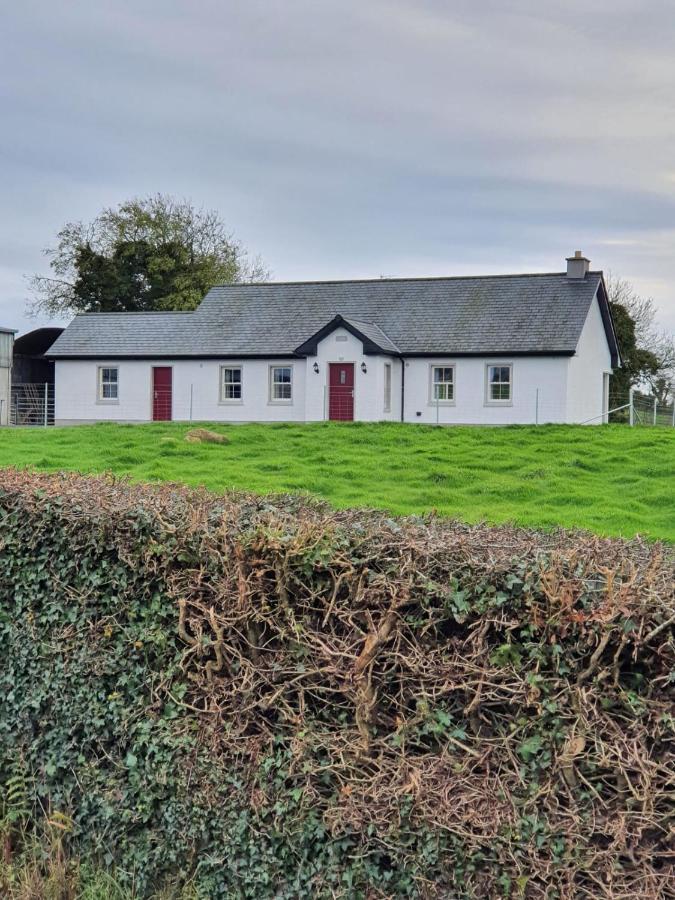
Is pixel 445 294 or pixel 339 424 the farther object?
pixel 445 294

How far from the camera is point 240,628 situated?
4.13 metres

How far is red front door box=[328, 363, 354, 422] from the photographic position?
34969mm

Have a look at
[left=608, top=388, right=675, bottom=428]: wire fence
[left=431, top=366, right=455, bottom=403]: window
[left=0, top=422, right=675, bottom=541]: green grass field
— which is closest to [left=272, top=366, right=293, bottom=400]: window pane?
[left=431, top=366, right=455, bottom=403]: window

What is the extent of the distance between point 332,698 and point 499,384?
31.7m

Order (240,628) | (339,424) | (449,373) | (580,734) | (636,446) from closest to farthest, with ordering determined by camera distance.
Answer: (580,734), (240,628), (636,446), (339,424), (449,373)

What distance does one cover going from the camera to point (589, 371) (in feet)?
123

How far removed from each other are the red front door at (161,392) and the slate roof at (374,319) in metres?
0.77

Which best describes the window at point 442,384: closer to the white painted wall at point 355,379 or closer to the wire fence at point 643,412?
the white painted wall at point 355,379

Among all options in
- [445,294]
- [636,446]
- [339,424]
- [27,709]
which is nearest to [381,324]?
[445,294]

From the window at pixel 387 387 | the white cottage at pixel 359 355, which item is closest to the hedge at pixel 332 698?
the white cottage at pixel 359 355

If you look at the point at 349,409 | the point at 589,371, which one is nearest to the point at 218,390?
the point at 349,409

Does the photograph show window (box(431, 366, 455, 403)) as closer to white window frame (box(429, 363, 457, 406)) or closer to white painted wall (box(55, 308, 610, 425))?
white window frame (box(429, 363, 457, 406))

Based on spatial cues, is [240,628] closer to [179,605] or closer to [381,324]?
[179,605]

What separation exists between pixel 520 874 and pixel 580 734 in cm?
61
